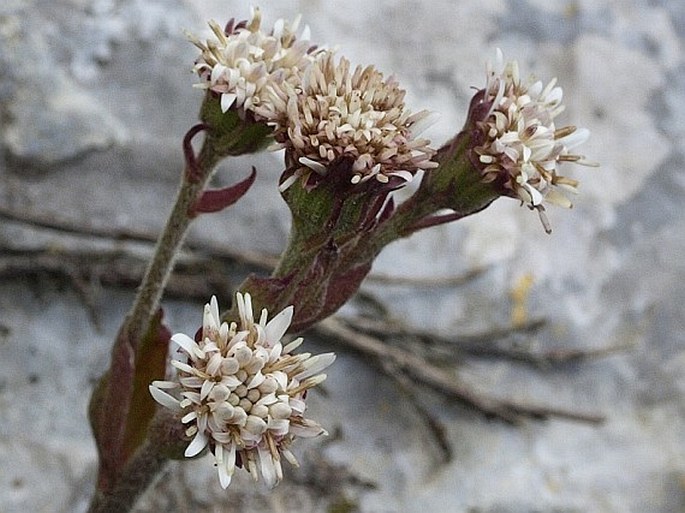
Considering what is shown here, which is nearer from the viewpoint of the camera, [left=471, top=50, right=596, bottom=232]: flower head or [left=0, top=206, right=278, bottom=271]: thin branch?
[left=471, top=50, right=596, bottom=232]: flower head

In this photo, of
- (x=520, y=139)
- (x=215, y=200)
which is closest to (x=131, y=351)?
(x=215, y=200)

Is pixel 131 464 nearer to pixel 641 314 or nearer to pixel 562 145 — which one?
pixel 562 145

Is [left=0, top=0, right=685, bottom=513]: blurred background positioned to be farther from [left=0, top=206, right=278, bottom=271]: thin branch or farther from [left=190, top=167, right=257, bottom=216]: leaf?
[left=190, top=167, right=257, bottom=216]: leaf

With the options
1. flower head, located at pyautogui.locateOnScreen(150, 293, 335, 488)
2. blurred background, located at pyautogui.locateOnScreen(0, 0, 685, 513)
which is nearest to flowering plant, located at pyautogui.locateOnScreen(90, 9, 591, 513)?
flower head, located at pyautogui.locateOnScreen(150, 293, 335, 488)

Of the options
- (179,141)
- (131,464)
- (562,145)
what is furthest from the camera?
(179,141)

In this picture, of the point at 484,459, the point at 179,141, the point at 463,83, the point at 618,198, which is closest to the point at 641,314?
the point at 618,198

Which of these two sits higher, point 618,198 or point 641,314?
point 618,198

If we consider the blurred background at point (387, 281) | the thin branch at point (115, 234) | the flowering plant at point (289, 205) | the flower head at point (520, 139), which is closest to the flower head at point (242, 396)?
the flowering plant at point (289, 205)
